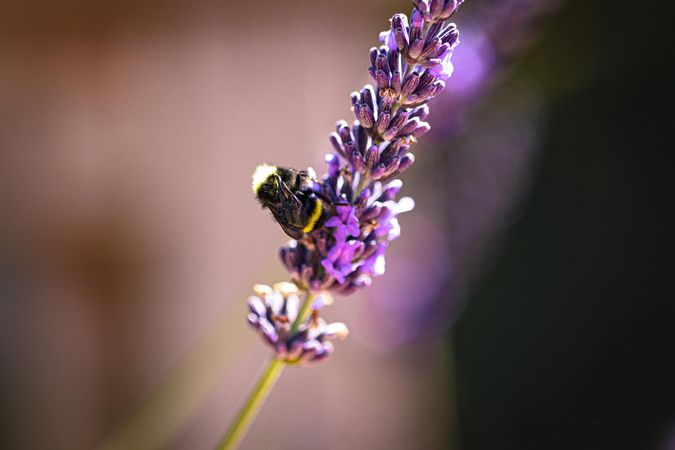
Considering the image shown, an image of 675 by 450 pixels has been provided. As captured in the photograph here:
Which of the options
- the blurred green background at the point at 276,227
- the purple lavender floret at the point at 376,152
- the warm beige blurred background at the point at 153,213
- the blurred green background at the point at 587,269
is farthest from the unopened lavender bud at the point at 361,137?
the warm beige blurred background at the point at 153,213

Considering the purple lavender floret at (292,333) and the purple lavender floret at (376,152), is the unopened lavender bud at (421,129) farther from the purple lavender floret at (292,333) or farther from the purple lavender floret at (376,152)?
the purple lavender floret at (292,333)

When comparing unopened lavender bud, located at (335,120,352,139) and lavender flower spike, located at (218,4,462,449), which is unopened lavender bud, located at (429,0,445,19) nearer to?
lavender flower spike, located at (218,4,462,449)

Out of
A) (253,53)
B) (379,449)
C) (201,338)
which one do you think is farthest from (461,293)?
(253,53)

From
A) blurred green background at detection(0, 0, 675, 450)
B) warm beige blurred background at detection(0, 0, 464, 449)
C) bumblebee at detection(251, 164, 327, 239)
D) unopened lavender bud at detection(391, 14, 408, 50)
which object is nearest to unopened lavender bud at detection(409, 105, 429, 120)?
unopened lavender bud at detection(391, 14, 408, 50)

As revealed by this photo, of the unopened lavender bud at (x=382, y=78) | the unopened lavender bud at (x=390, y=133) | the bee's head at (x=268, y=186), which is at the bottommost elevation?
the bee's head at (x=268, y=186)

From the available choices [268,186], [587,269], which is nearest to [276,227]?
[587,269]

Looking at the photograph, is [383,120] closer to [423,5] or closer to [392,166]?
[392,166]

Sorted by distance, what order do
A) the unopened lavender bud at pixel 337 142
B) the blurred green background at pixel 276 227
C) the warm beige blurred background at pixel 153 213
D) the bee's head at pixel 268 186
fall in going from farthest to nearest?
1. the warm beige blurred background at pixel 153 213
2. the blurred green background at pixel 276 227
3. the bee's head at pixel 268 186
4. the unopened lavender bud at pixel 337 142
